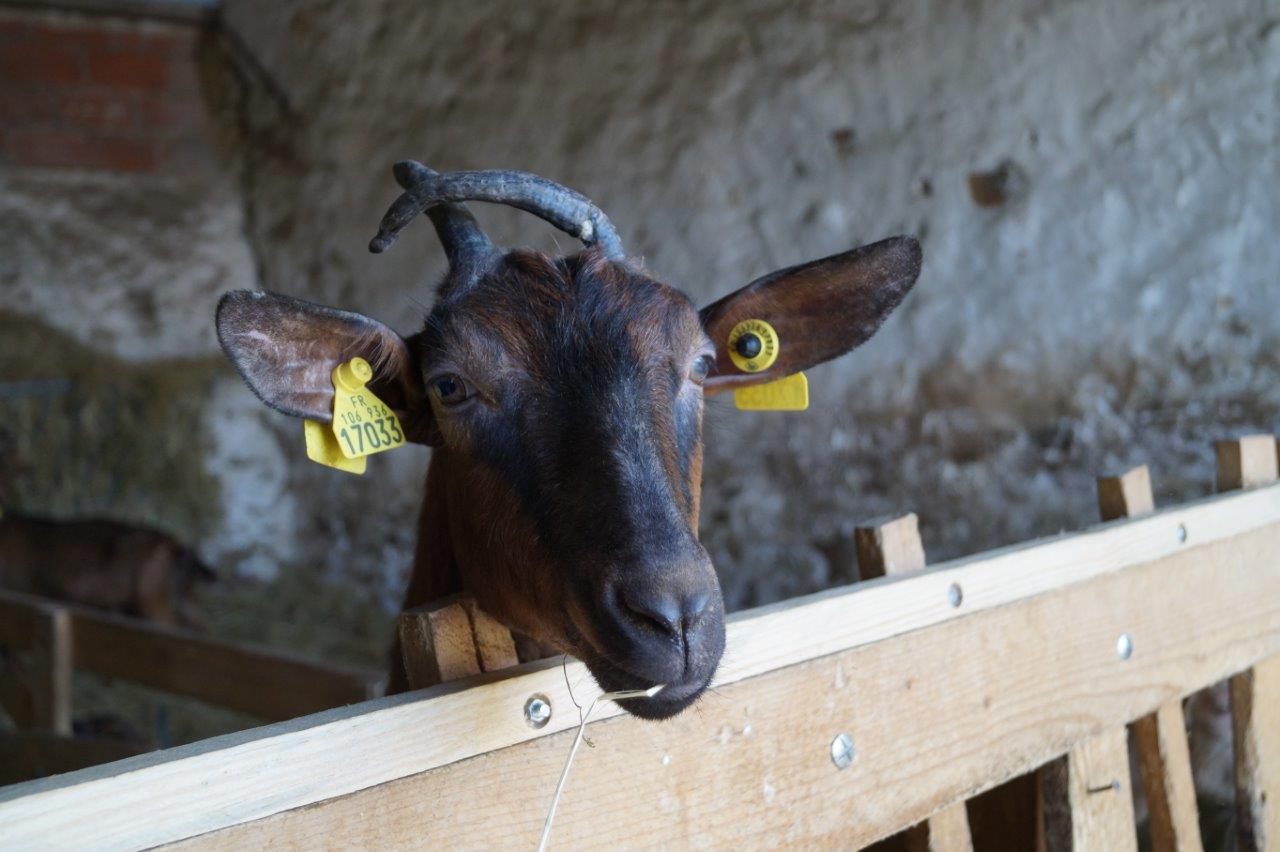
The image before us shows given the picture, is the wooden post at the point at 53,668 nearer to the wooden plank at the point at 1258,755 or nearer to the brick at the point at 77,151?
the wooden plank at the point at 1258,755

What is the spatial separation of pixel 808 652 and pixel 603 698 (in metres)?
0.46

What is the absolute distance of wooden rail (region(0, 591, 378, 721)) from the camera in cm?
400

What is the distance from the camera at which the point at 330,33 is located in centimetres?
855

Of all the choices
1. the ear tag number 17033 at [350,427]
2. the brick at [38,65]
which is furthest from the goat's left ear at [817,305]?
the brick at [38,65]

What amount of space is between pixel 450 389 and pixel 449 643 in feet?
2.27

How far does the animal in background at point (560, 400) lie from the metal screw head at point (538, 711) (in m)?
0.09

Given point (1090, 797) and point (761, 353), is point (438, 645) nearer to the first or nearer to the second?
point (761, 353)

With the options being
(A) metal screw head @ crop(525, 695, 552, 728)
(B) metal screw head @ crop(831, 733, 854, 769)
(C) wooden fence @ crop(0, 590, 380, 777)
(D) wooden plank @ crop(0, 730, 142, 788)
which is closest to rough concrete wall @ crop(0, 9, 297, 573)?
(C) wooden fence @ crop(0, 590, 380, 777)

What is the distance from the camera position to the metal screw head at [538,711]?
5.27 feet

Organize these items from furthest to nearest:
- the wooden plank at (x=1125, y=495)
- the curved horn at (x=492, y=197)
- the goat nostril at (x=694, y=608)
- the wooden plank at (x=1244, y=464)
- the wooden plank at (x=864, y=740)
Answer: the wooden plank at (x=1244, y=464), the wooden plank at (x=1125, y=495), the curved horn at (x=492, y=197), the goat nostril at (x=694, y=608), the wooden plank at (x=864, y=740)

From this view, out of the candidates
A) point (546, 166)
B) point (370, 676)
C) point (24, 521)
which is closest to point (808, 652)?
point (370, 676)

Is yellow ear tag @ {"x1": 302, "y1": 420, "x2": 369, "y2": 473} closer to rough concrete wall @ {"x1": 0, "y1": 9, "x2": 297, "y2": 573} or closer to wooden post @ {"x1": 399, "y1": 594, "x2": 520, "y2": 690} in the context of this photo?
wooden post @ {"x1": 399, "y1": 594, "x2": 520, "y2": 690}

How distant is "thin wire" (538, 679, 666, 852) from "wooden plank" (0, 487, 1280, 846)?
0.03 m

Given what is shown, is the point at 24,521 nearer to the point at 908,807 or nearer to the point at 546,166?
the point at 546,166
